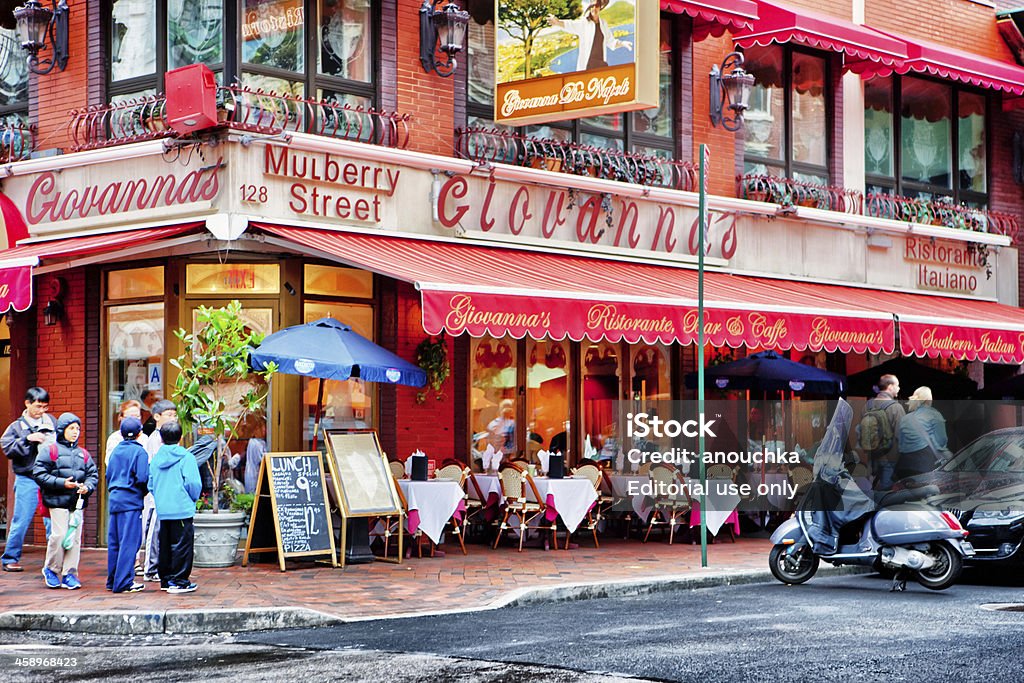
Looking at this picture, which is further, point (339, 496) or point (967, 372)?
point (967, 372)

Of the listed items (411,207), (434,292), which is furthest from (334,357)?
(411,207)

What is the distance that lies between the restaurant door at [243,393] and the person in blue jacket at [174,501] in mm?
3578

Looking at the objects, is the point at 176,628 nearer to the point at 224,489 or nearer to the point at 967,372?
the point at 224,489

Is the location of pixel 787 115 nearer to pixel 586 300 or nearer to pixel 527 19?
pixel 527 19

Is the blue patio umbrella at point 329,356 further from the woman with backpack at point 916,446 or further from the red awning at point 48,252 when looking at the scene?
the woman with backpack at point 916,446

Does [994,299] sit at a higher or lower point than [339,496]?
higher

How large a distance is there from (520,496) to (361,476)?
2104 millimetres

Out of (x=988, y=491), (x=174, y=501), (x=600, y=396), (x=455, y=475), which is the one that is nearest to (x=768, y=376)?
(x=600, y=396)

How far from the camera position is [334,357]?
13.5 meters

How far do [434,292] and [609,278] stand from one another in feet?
11.7

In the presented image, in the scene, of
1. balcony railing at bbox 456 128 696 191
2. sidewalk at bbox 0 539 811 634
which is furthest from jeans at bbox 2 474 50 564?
balcony railing at bbox 456 128 696 191

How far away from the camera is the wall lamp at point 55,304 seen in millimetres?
15953

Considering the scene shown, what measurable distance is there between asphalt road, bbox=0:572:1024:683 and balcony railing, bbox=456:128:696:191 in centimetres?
649

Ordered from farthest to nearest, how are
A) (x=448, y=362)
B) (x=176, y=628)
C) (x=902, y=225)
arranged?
1. (x=902, y=225)
2. (x=448, y=362)
3. (x=176, y=628)
